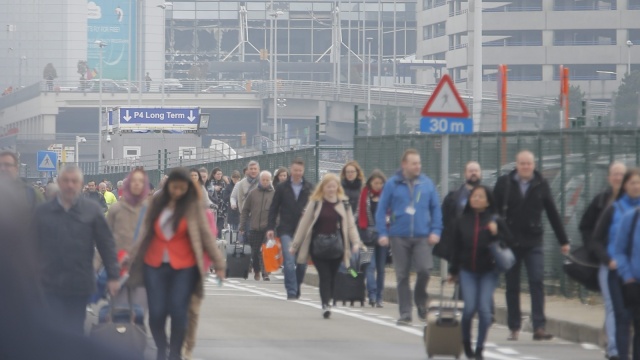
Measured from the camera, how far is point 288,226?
20141mm

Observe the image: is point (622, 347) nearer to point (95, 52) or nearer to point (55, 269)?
point (55, 269)

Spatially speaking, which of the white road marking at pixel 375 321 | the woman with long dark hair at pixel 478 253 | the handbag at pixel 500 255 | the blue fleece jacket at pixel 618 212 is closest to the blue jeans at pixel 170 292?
the woman with long dark hair at pixel 478 253

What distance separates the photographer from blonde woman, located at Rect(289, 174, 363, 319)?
54.0 ft

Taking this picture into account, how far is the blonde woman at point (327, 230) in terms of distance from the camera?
54.0 feet

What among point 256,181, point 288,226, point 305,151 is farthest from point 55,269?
point 305,151

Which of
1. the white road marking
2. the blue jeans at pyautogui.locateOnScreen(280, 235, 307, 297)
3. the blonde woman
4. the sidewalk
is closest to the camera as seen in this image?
the white road marking

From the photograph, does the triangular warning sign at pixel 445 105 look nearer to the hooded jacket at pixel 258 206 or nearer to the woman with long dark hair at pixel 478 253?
the woman with long dark hair at pixel 478 253

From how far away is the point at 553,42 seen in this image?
10794 cm

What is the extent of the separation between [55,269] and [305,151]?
65.7 ft

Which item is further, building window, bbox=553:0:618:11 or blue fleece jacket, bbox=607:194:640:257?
building window, bbox=553:0:618:11

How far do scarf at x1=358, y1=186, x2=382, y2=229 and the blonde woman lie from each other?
1741 millimetres

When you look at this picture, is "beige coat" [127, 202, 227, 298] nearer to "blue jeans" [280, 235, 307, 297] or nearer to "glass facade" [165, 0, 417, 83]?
"blue jeans" [280, 235, 307, 297]

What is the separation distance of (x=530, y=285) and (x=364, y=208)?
182 inches

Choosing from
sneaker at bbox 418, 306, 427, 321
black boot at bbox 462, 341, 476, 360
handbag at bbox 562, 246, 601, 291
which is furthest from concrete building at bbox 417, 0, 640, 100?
handbag at bbox 562, 246, 601, 291
